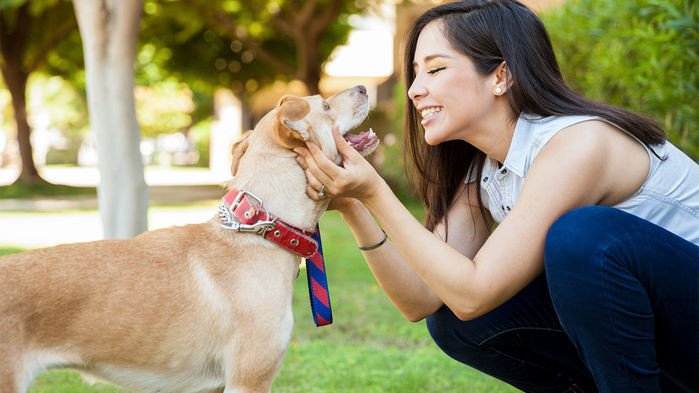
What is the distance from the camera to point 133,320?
2.88m

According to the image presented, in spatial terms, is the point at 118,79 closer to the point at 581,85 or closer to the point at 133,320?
the point at 133,320

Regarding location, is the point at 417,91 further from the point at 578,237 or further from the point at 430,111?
the point at 578,237

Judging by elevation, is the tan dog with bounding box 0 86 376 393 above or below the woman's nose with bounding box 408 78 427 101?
below

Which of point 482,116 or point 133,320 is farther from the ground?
point 482,116

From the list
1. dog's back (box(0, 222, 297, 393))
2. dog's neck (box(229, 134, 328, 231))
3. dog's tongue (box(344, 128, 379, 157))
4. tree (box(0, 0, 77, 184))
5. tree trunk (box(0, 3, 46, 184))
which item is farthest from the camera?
tree trunk (box(0, 3, 46, 184))

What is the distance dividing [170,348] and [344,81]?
108 ft

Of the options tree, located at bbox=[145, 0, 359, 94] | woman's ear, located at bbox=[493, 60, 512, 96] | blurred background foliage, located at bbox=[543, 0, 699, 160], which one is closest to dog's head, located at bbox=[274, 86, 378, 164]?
woman's ear, located at bbox=[493, 60, 512, 96]

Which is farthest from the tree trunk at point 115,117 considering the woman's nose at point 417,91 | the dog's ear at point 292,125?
the woman's nose at point 417,91

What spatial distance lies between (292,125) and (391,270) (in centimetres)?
84

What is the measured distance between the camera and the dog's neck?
3119 millimetres

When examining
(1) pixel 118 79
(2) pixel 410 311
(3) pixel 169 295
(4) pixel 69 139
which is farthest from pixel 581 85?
(4) pixel 69 139

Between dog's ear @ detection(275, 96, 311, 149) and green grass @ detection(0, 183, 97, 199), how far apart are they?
16576mm

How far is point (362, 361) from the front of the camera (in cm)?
497

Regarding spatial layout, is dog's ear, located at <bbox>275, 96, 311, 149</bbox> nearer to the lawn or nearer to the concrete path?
the lawn
